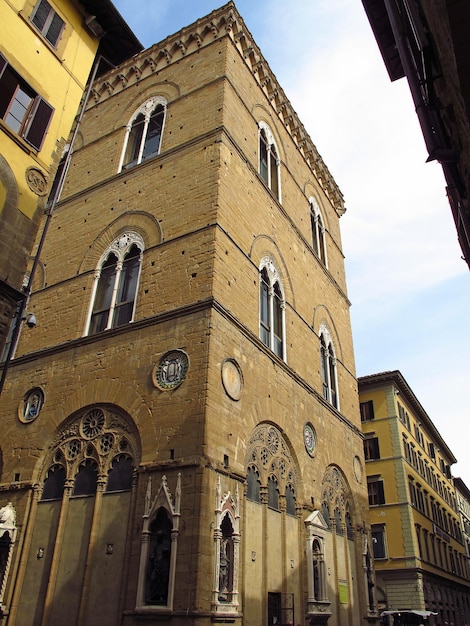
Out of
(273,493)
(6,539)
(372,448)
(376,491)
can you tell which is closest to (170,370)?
(273,493)

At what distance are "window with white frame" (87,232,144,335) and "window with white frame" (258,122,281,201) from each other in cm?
505

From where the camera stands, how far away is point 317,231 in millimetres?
20219

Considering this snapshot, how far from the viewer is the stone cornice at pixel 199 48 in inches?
648

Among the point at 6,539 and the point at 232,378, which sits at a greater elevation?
the point at 232,378

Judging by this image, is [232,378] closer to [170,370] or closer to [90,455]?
[170,370]

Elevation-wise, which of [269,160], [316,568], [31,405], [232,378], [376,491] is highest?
[269,160]

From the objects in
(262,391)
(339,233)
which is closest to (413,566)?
(339,233)

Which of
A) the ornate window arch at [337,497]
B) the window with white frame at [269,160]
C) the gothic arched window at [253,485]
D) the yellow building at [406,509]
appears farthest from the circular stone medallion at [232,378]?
the yellow building at [406,509]

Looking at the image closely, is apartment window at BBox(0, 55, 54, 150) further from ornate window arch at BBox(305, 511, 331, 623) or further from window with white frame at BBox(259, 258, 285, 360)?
ornate window arch at BBox(305, 511, 331, 623)

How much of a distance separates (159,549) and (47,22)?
421 inches

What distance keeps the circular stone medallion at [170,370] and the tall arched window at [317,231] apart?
10005 mm

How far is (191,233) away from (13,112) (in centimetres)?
434

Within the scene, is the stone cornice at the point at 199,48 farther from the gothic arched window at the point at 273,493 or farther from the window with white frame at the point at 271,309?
the gothic arched window at the point at 273,493

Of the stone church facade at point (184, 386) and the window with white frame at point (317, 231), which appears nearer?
the stone church facade at point (184, 386)
